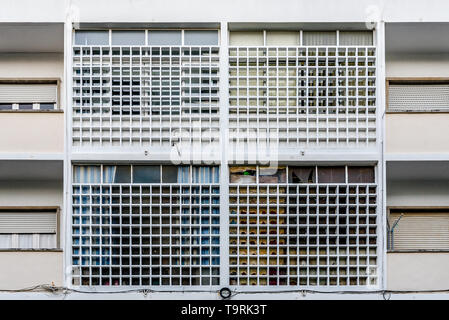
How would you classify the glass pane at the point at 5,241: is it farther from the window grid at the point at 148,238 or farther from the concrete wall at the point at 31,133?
the concrete wall at the point at 31,133

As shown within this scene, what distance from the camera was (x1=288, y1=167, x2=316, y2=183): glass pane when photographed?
7.73 m

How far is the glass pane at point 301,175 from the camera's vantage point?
304 inches

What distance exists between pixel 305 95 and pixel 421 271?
279 centimetres

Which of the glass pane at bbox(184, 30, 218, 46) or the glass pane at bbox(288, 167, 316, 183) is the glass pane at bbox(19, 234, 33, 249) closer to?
the glass pane at bbox(184, 30, 218, 46)

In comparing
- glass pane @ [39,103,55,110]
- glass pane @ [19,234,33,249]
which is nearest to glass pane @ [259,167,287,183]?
glass pane @ [39,103,55,110]

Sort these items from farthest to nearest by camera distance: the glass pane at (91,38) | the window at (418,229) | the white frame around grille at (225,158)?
the window at (418,229)
the glass pane at (91,38)
the white frame around grille at (225,158)

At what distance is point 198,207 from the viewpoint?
762cm

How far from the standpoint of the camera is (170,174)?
773cm

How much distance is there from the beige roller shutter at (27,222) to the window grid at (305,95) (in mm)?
2963

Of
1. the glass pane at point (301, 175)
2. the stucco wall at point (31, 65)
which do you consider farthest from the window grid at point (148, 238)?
the stucco wall at point (31, 65)

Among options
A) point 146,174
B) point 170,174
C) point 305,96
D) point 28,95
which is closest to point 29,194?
point 28,95
